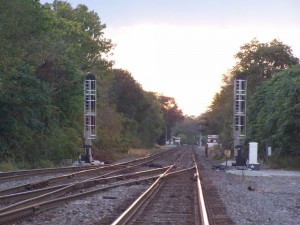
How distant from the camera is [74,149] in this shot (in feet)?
167

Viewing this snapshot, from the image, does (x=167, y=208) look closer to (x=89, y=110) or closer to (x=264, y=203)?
(x=264, y=203)

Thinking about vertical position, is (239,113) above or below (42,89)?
below

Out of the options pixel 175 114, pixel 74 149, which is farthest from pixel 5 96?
pixel 175 114

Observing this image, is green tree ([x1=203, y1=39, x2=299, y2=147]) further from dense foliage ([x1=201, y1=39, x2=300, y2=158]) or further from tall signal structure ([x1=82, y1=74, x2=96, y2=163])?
tall signal structure ([x1=82, y1=74, x2=96, y2=163])

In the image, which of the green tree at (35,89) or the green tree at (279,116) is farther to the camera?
the green tree at (279,116)

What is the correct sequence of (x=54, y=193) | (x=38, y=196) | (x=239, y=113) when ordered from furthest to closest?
(x=239, y=113), (x=54, y=193), (x=38, y=196)

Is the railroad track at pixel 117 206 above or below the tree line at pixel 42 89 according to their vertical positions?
below

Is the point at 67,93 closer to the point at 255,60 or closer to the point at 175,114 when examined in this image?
the point at 255,60

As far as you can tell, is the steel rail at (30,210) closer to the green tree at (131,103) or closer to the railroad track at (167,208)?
the railroad track at (167,208)

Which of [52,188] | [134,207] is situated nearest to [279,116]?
[52,188]

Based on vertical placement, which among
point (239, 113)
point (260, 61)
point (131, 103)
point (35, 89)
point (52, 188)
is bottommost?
point (52, 188)

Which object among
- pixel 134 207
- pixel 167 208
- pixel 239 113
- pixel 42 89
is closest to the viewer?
pixel 134 207

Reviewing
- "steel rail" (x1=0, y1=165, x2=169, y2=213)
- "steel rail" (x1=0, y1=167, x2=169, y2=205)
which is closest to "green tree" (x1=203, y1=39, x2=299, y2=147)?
"steel rail" (x1=0, y1=167, x2=169, y2=205)

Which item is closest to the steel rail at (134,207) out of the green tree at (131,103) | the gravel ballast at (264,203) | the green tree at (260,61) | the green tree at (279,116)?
the gravel ballast at (264,203)
